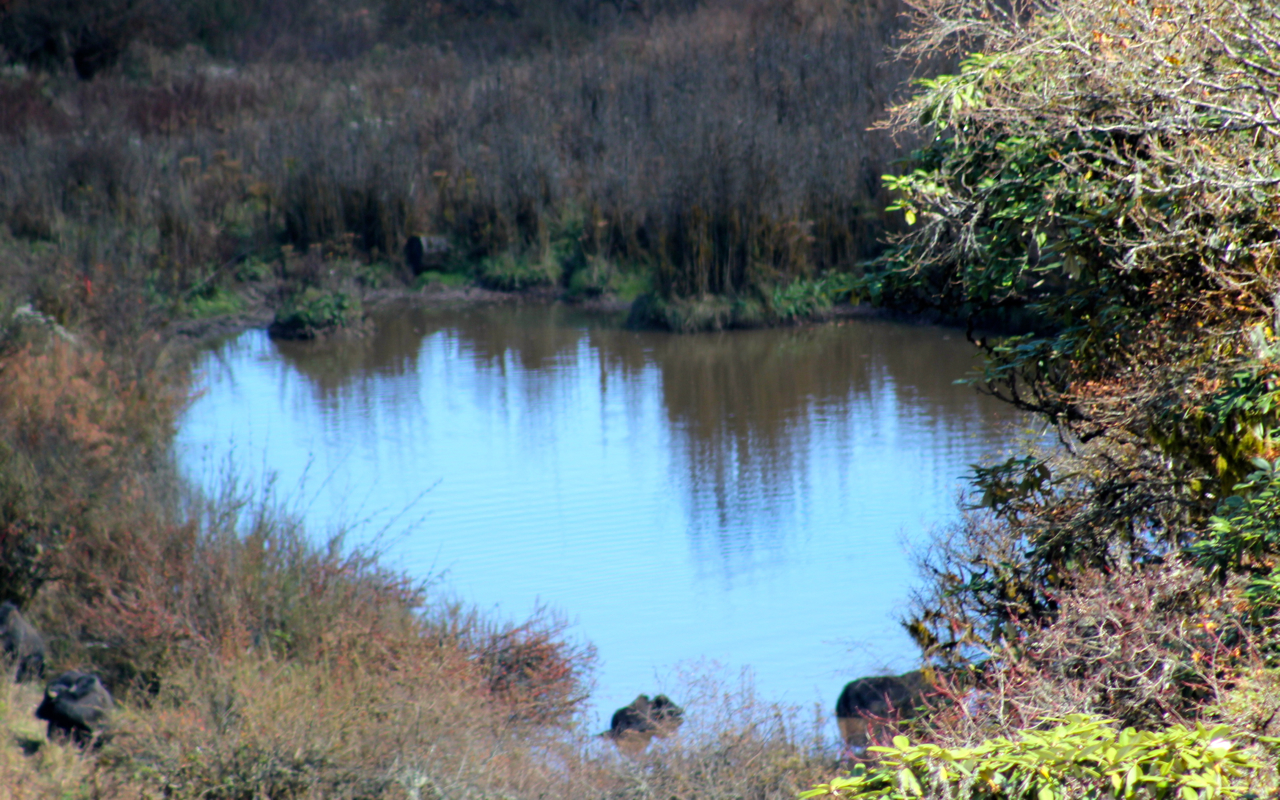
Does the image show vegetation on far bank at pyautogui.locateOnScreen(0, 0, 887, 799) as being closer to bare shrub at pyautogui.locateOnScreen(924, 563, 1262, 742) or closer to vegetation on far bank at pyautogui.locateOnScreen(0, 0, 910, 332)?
vegetation on far bank at pyautogui.locateOnScreen(0, 0, 910, 332)

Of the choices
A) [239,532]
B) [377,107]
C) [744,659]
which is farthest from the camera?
[377,107]

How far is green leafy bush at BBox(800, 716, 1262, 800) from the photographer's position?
7.00ft

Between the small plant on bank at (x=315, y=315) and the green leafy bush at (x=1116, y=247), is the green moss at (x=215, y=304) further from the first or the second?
the green leafy bush at (x=1116, y=247)

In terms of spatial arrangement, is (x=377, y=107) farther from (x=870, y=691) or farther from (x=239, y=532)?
(x=870, y=691)

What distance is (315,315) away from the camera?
16.9m

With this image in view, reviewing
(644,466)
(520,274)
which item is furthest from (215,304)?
(644,466)

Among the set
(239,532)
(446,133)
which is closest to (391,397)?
(239,532)

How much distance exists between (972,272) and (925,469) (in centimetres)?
557

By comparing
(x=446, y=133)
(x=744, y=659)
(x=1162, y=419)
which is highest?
(x=446, y=133)

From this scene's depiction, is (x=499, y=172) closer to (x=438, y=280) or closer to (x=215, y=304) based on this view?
(x=438, y=280)

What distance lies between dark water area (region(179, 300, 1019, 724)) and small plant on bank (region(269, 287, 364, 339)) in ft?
0.96

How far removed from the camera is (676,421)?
12664mm

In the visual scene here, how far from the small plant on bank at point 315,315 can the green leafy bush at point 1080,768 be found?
1541cm

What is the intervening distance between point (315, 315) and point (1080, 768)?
15.7 meters
